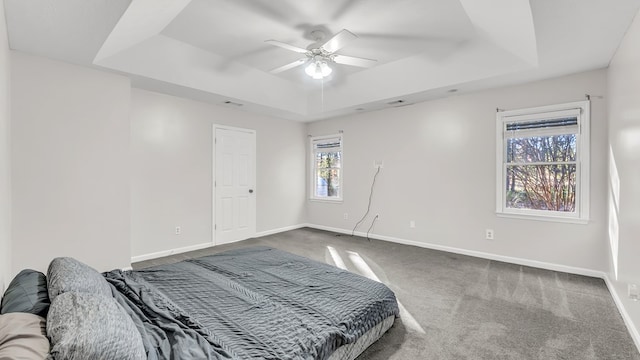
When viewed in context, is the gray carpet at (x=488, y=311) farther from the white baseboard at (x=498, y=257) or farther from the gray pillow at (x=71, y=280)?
the gray pillow at (x=71, y=280)

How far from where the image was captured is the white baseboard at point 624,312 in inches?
82.4

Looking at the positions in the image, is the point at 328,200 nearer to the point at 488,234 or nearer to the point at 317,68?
the point at 488,234

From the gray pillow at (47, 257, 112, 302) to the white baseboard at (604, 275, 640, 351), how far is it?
345 cm

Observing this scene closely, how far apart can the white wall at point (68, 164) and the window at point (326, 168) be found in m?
3.65

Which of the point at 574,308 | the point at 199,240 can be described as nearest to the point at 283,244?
the point at 199,240

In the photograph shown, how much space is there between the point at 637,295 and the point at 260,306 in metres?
2.71

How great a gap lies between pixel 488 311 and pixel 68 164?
14.6 ft

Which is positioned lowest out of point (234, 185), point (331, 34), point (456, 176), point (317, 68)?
point (234, 185)

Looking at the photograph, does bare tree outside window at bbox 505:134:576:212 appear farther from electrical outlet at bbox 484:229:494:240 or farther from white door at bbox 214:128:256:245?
white door at bbox 214:128:256:245

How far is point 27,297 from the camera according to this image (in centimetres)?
127

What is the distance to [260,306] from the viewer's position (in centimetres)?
176

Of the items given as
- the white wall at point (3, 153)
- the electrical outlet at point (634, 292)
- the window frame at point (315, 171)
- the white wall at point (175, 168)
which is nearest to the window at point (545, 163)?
the electrical outlet at point (634, 292)

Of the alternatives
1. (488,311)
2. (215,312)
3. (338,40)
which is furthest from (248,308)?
(338,40)

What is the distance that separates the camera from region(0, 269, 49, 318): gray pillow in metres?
1.19
